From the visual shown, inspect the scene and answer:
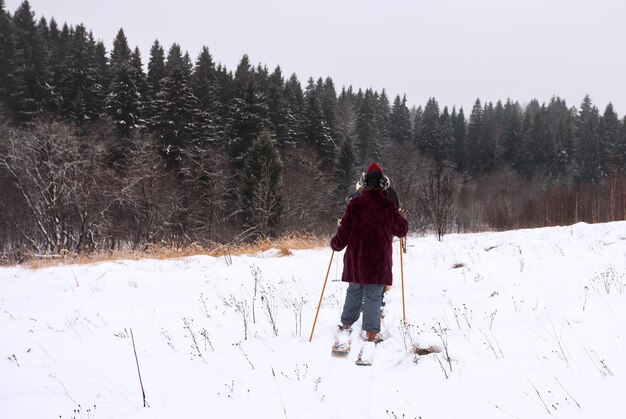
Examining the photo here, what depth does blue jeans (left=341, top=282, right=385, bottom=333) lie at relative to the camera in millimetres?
3961

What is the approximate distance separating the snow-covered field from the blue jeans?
0.83 feet

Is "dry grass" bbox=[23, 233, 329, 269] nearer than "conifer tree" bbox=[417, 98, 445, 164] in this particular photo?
Yes

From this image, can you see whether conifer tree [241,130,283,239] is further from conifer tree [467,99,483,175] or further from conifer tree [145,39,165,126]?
conifer tree [467,99,483,175]

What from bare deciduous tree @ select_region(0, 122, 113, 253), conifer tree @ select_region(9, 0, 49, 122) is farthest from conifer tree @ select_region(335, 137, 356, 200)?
conifer tree @ select_region(9, 0, 49, 122)

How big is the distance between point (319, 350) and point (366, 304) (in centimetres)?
76

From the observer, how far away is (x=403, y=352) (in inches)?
141

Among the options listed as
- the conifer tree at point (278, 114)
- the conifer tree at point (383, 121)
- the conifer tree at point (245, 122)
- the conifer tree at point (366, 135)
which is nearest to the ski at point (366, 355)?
the conifer tree at point (245, 122)

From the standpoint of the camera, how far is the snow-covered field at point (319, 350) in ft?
8.46

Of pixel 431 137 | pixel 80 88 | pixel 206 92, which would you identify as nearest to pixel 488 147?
pixel 431 137

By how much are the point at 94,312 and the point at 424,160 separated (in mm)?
46801

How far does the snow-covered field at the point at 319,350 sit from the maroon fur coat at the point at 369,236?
0.75m

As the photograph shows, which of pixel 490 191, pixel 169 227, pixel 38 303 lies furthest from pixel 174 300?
pixel 490 191

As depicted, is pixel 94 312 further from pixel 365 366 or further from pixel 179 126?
pixel 179 126

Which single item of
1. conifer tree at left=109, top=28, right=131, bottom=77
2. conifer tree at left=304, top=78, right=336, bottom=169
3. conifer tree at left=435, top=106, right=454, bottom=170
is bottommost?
conifer tree at left=304, top=78, right=336, bottom=169
